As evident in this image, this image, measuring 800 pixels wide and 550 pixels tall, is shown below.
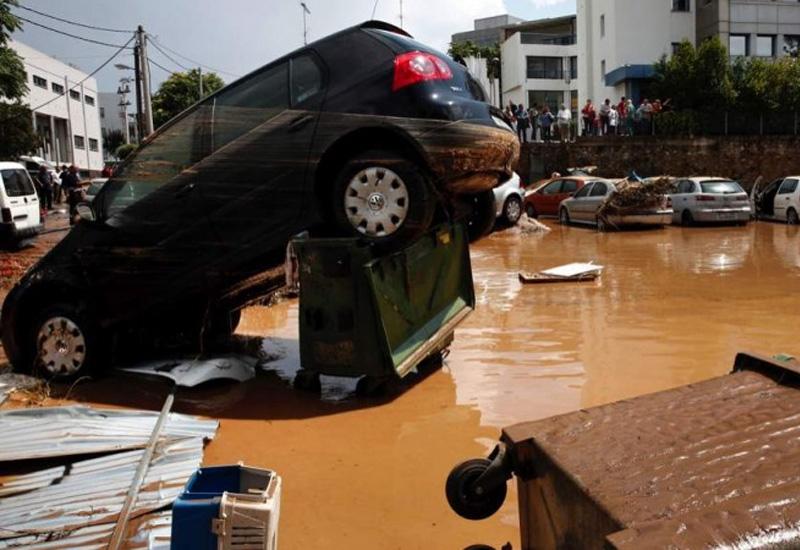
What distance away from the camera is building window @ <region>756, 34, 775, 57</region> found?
3720cm

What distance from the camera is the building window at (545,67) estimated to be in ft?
172

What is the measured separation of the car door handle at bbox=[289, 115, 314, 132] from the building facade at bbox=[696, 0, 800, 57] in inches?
1402

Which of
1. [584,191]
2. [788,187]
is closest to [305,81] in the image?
[584,191]

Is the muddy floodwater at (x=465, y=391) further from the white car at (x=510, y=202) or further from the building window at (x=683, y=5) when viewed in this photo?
the building window at (x=683, y=5)

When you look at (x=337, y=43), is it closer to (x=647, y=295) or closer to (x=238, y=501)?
(x=238, y=501)

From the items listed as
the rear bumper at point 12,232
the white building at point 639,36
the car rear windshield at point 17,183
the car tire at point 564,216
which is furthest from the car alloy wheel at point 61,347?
the white building at point 639,36

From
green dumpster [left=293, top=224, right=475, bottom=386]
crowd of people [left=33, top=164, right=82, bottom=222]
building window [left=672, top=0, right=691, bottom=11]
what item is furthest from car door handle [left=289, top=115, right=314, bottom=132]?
building window [left=672, top=0, right=691, bottom=11]

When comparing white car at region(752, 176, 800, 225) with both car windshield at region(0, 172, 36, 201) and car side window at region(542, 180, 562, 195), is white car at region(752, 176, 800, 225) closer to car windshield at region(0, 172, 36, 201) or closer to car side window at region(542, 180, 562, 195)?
car side window at region(542, 180, 562, 195)

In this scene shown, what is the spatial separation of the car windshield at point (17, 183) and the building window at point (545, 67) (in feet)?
136

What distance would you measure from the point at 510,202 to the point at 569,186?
16.7 ft

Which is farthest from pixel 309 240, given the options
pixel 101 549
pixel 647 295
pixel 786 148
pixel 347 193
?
pixel 786 148

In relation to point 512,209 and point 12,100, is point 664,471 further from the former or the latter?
point 12,100

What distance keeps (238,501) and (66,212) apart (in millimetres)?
25637

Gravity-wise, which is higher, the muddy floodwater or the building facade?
the building facade
